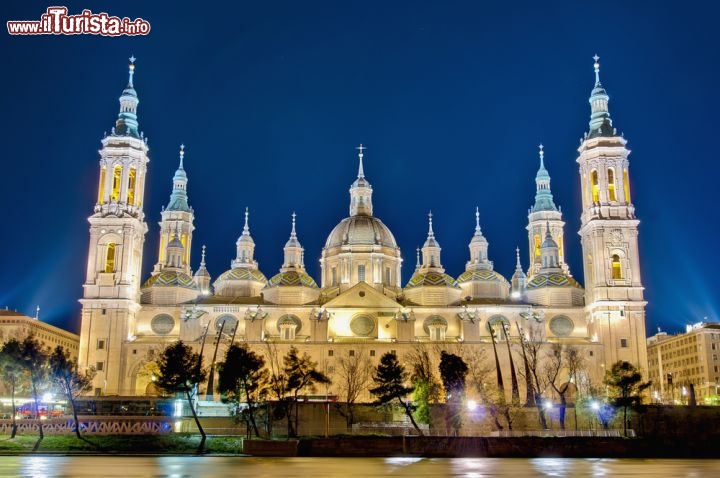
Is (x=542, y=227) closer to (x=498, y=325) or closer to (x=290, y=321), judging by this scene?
(x=498, y=325)

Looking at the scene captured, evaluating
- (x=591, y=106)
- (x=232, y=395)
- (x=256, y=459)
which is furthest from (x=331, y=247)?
(x=256, y=459)

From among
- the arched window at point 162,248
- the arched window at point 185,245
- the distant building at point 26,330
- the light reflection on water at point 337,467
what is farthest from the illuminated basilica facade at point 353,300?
the light reflection on water at point 337,467

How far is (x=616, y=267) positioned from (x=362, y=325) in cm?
2681

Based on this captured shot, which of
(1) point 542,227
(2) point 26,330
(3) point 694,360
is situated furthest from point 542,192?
(2) point 26,330

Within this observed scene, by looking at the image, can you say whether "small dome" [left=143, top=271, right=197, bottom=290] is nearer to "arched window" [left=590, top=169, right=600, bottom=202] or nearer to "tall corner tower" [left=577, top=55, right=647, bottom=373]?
"tall corner tower" [left=577, top=55, right=647, bottom=373]

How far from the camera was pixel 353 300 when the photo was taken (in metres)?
79.3

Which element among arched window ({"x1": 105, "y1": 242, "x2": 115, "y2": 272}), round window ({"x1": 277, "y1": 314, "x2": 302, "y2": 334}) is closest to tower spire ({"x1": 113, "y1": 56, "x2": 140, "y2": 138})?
arched window ({"x1": 105, "y1": 242, "x2": 115, "y2": 272})

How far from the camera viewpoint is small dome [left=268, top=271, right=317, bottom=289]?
83625 millimetres

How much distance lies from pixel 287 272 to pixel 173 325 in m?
13.5

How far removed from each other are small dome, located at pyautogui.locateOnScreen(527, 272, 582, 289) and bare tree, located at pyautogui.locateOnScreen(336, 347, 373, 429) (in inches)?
873

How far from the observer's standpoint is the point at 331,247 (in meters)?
92.8

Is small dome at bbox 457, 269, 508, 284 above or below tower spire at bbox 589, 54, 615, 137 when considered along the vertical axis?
below

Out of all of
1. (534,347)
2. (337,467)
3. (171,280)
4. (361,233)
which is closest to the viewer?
(337,467)

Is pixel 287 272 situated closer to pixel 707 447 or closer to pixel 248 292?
pixel 248 292
